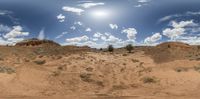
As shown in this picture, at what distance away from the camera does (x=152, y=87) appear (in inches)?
851

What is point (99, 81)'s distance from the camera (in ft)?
75.6

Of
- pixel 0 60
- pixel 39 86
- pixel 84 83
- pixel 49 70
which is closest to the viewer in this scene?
pixel 39 86

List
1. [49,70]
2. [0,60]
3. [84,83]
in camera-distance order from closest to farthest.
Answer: [84,83] → [49,70] → [0,60]

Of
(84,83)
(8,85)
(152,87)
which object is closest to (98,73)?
(84,83)

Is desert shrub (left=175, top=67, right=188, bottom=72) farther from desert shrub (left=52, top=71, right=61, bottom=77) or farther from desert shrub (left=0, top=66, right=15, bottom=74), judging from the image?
desert shrub (left=0, top=66, right=15, bottom=74)

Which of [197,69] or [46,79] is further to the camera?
[197,69]

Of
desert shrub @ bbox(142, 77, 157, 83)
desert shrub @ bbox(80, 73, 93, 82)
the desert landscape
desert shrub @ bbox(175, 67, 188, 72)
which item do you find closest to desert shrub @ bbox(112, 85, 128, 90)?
the desert landscape

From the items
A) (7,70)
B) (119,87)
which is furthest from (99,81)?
(7,70)

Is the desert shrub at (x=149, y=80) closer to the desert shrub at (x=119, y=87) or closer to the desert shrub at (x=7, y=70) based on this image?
the desert shrub at (x=119, y=87)

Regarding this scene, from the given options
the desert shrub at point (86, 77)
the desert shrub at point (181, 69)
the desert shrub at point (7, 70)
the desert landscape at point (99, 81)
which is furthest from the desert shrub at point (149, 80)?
the desert shrub at point (7, 70)

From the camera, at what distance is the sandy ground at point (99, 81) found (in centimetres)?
1884

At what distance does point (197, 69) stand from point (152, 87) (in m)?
6.56

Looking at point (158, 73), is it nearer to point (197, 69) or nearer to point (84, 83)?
point (197, 69)

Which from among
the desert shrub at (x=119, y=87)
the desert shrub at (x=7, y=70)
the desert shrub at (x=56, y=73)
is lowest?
the desert shrub at (x=119, y=87)
